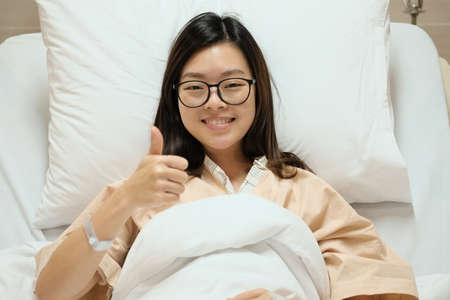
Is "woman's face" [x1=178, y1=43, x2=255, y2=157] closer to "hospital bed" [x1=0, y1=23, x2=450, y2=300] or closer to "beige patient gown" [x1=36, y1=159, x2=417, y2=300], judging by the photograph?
"beige patient gown" [x1=36, y1=159, x2=417, y2=300]

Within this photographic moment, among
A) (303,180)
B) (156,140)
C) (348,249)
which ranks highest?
(156,140)

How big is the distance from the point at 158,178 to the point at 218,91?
1.30 ft

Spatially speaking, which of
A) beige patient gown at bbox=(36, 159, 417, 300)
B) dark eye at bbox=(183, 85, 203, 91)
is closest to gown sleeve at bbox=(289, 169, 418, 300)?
beige patient gown at bbox=(36, 159, 417, 300)

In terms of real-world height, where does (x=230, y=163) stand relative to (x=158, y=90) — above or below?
below

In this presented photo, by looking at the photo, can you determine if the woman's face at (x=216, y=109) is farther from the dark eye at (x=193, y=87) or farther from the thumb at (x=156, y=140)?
the thumb at (x=156, y=140)

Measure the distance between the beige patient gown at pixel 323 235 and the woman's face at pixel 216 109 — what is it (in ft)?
0.37

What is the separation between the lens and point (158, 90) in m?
1.74

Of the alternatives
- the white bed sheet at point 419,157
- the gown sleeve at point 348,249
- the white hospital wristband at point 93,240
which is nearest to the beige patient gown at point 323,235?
the gown sleeve at point 348,249

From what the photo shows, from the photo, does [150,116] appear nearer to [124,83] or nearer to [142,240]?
[124,83]

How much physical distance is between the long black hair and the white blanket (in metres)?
0.30

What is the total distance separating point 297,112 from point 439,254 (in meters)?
0.54

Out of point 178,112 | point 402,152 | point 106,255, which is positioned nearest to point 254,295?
point 106,255

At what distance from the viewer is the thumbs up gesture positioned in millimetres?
1193

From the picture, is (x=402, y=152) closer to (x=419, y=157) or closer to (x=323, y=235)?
(x=419, y=157)
